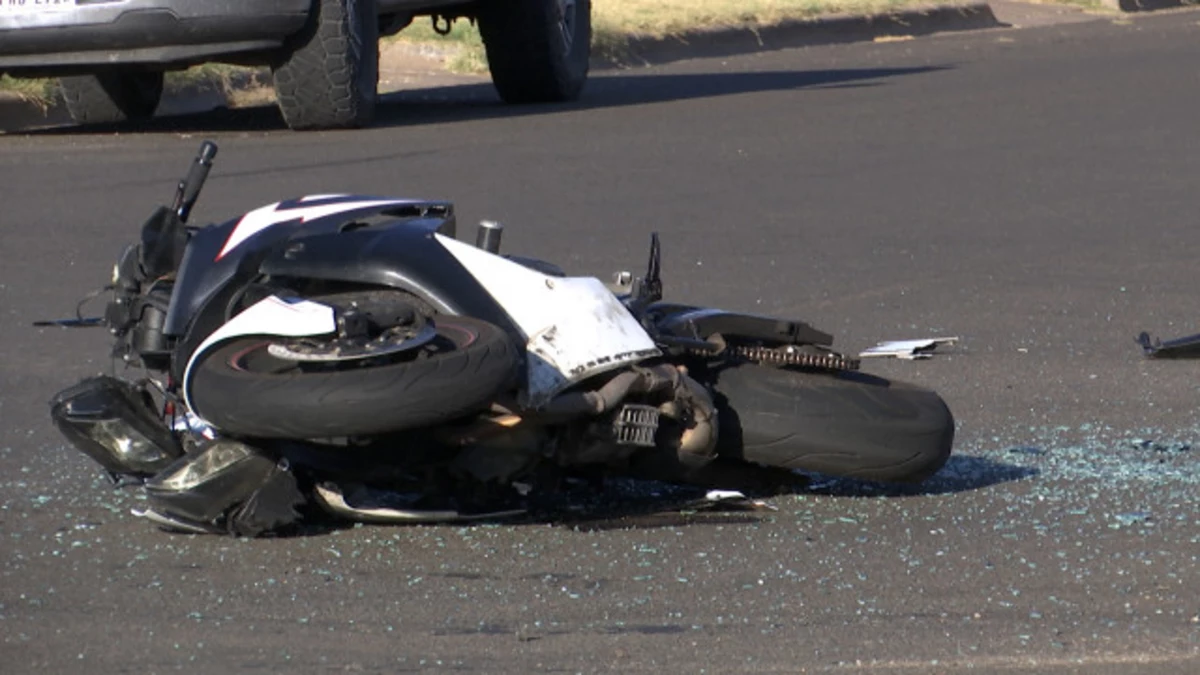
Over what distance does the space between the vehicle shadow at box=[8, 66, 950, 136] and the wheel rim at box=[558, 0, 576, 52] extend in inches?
16.4

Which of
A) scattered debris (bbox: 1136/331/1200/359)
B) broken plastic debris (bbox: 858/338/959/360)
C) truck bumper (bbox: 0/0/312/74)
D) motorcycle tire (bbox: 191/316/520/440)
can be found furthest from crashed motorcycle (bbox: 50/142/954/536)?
truck bumper (bbox: 0/0/312/74)

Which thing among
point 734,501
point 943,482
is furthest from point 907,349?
point 734,501

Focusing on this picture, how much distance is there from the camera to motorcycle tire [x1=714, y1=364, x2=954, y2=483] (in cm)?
473

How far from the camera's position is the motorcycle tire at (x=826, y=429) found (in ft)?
15.5

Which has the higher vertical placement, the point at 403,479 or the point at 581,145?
the point at 403,479

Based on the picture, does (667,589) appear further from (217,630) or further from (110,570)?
(110,570)

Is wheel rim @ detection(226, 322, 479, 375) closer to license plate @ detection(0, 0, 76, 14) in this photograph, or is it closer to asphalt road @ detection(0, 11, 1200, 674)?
asphalt road @ detection(0, 11, 1200, 674)

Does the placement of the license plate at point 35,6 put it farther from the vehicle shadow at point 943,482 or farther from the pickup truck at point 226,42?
the vehicle shadow at point 943,482

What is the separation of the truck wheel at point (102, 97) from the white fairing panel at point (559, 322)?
905 centimetres

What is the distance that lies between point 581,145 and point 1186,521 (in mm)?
7605

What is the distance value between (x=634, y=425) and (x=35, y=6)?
26.1 ft

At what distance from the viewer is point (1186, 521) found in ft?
14.7

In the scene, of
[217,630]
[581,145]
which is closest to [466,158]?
[581,145]

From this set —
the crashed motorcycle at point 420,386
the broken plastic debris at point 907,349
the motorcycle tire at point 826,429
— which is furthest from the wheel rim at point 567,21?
the motorcycle tire at point 826,429
